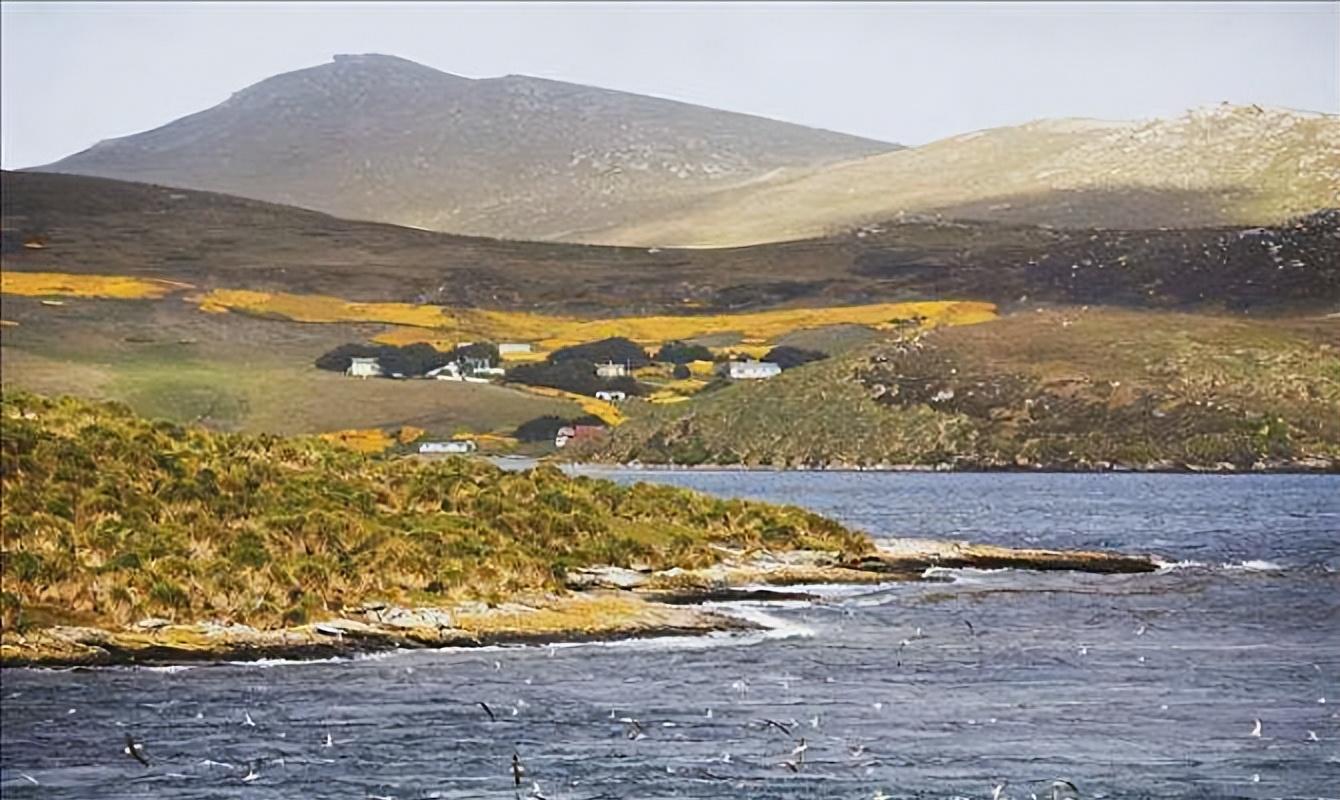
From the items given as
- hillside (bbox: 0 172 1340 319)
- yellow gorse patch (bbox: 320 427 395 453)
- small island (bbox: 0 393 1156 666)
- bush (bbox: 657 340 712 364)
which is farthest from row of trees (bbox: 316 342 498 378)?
small island (bbox: 0 393 1156 666)

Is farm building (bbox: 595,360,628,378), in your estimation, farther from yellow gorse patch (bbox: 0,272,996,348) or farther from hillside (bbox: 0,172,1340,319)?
hillside (bbox: 0,172,1340,319)

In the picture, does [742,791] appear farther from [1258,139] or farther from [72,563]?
[72,563]

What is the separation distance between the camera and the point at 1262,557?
30969 mm

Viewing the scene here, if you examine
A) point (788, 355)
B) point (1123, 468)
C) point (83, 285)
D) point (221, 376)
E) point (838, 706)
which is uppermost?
point (1123, 468)

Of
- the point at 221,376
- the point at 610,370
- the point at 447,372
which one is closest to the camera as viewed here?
the point at 221,376

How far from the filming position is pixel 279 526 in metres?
43.6

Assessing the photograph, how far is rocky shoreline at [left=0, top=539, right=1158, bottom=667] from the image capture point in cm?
3562

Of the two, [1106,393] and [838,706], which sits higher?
[1106,393]

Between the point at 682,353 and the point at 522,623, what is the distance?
110976mm

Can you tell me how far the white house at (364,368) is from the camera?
148 metres

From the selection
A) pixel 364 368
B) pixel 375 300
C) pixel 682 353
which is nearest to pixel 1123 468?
pixel 682 353

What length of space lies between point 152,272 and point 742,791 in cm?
17366

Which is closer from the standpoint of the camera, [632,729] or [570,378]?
[632,729]

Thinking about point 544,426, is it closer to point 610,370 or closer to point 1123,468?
point 610,370
